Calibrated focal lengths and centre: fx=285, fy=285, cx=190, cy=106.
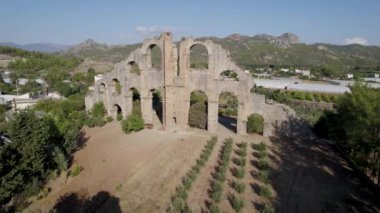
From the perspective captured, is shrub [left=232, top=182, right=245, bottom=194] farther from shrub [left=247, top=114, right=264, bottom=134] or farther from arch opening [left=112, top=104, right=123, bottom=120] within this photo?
arch opening [left=112, top=104, right=123, bottom=120]

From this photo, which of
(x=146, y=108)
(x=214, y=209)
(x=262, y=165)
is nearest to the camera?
(x=214, y=209)

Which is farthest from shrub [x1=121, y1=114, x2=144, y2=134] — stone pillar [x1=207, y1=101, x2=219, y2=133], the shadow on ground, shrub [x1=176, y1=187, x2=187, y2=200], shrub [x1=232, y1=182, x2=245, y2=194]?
shrub [x1=232, y1=182, x2=245, y2=194]

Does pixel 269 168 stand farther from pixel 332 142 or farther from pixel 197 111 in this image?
pixel 197 111

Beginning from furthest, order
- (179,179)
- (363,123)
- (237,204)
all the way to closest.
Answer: (179,179)
(363,123)
(237,204)

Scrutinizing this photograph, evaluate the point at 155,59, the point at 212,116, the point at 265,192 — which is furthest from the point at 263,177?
the point at 155,59

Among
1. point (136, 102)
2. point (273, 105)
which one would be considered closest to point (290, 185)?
point (273, 105)

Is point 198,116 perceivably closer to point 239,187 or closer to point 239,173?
point 239,173

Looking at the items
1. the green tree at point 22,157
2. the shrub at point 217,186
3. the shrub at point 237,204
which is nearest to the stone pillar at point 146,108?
the green tree at point 22,157
